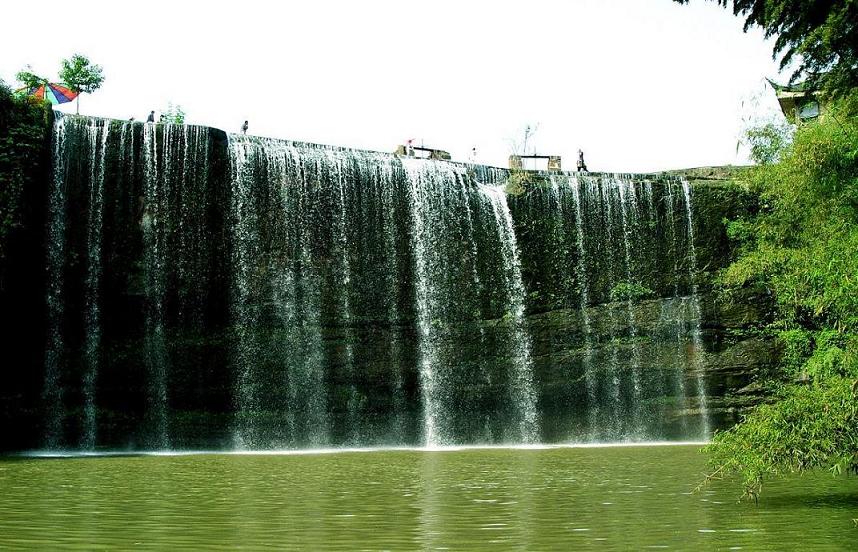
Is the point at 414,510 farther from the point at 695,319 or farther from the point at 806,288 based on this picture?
the point at 695,319

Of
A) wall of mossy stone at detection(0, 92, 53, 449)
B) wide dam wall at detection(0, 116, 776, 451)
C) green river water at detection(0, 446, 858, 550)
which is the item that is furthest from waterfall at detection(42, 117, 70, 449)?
green river water at detection(0, 446, 858, 550)

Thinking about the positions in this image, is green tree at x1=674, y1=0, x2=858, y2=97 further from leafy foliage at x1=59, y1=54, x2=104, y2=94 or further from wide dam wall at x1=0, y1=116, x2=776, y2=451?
leafy foliage at x1=59, y1=54, x2=104, y2=94

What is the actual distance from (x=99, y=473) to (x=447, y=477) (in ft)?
14.6

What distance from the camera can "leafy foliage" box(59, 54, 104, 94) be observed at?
4475 cm

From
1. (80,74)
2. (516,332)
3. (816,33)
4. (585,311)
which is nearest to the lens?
(816,33)

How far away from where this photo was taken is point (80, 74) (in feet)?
147

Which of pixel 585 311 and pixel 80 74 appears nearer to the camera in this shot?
pixel 585 311

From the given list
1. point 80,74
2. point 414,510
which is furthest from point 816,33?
point 80,74

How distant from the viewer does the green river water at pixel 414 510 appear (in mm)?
6434

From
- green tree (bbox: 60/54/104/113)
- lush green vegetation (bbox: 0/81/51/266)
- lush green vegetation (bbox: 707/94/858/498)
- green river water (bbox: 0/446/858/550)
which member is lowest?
green river water (bbox: 0/446/858/550)

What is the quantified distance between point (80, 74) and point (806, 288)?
36189mm

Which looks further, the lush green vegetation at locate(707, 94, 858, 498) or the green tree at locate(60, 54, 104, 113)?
the green tree at locate(60, 54, 104, 113)

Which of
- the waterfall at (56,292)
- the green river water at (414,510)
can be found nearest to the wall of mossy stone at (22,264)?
the waterfall at (56,292)

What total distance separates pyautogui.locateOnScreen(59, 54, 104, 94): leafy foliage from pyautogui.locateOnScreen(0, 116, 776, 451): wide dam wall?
25.9 meters
